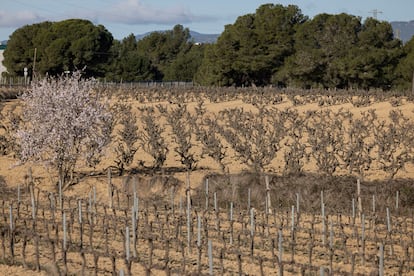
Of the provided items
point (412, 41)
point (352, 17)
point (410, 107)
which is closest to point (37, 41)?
point (352, 17)

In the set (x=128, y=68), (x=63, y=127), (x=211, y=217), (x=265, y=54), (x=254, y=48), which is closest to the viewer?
Answer: (x=211, y=217)

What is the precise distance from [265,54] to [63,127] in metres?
51.3

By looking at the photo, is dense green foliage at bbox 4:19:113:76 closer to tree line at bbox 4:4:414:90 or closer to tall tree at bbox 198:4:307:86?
tree line at bbox 4:4:414:90

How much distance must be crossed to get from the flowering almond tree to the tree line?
36.6m

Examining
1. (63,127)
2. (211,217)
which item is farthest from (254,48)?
(211,217)

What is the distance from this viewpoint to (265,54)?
69812mm

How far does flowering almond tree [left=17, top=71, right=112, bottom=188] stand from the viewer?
20.0 m

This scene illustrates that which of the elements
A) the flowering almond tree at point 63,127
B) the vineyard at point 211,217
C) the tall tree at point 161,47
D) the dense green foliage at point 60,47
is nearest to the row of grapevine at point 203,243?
the vineyard at point 211,217

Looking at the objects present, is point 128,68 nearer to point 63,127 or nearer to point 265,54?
point 265,54

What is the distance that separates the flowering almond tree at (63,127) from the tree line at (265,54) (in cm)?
3665

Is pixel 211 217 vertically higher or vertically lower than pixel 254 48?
lower

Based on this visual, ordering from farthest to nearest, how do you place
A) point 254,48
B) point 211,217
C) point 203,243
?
point 254,48 < point 211,217 < point 203,243

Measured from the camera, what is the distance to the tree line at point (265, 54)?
60.6 meters

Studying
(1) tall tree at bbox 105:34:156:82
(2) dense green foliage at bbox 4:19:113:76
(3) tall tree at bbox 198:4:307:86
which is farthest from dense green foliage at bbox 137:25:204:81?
(3) tall tree at bbox 198:4:307:86
